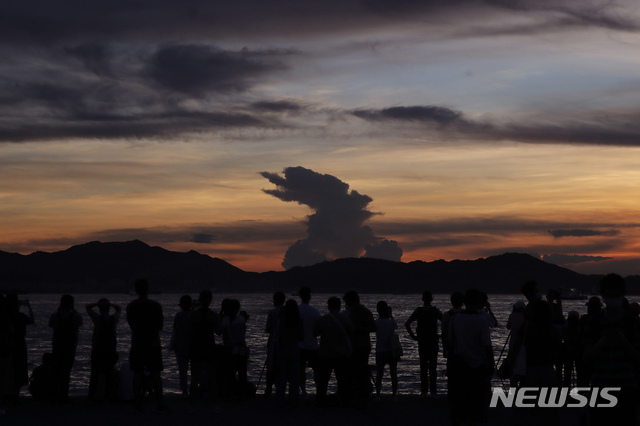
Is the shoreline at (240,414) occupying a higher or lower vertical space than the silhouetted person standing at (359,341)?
lower

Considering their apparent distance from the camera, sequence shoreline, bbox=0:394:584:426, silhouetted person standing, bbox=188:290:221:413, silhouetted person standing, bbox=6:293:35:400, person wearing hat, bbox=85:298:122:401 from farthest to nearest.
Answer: person wearing hat, bbox=85:298:122:401, silhouetted person standing, bbox=6:293:35:400, silhouetted person standing, bbox=188:290:221:413, shoreline, bbox=0:394:584:426

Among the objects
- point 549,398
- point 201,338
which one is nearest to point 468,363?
point 549,398

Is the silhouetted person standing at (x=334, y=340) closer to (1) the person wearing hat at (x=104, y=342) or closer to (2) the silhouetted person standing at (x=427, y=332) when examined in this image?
(2) the silhouetted person standing at (x=427, y=332)

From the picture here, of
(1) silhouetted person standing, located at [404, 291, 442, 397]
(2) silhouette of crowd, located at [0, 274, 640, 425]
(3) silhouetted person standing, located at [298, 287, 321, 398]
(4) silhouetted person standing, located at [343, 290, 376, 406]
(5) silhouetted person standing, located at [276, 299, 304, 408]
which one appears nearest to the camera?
(2) silhouette of crowd, located at [0, 274, 640, 425]

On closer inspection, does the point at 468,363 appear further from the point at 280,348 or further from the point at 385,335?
the point at 385,335

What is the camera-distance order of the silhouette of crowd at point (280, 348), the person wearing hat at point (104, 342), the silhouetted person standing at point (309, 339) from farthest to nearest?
the silhouetted person standing at point (309, 339) → the person wearing hat at point (104, 342) → the silhouette of crowd at point (280, 348)

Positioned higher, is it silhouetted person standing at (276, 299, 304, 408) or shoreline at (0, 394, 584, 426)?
silhouetted person standing at (276, 299, 304, 408)

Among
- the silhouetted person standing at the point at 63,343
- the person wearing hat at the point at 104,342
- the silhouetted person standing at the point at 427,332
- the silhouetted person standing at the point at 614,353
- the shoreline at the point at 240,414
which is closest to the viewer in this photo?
the silhouetted person standing at the point at 614,353

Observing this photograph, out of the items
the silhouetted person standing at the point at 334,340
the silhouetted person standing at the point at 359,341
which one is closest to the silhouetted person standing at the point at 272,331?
the silhouetted person standing at the point at 334,340

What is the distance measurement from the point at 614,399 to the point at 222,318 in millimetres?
8338

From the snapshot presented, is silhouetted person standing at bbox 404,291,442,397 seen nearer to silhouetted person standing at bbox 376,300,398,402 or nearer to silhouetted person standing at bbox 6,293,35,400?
silhouetted person standing at bbox 376,300,398,402

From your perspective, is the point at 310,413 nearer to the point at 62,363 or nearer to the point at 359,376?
the point at 359,376

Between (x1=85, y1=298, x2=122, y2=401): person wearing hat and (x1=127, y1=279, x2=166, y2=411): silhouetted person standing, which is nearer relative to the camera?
(x1=127, y1=279, x2=166, y2=411): silhouetted person standing

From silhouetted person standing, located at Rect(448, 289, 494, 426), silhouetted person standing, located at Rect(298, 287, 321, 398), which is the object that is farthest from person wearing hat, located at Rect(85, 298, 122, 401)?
silhouetted person standing, located at Rect(448, 289, 494, 426)
